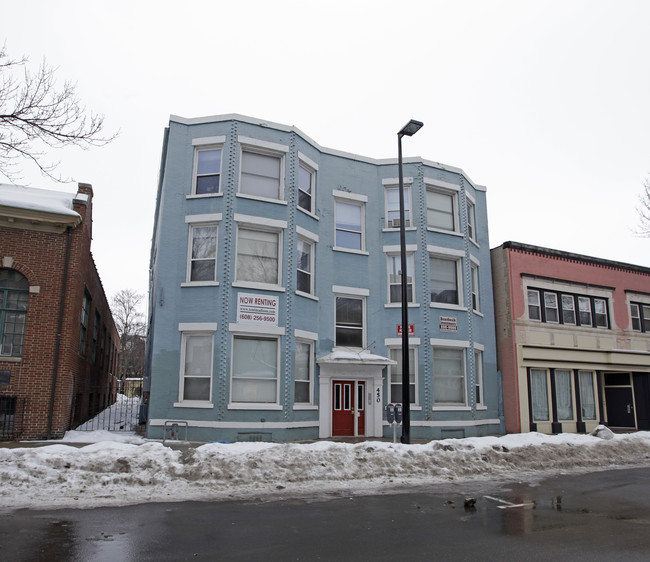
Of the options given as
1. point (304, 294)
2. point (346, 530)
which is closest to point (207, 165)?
point (304, 294)

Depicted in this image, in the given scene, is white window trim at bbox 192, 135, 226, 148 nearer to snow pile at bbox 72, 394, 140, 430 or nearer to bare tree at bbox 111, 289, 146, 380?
snow pile at bbox 72, 394, 140, 430

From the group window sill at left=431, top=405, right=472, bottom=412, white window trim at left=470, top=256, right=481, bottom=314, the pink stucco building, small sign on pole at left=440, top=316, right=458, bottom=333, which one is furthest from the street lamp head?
window sill at left=431, top=405, right=472, bottom=412

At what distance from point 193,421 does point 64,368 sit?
12.7ft

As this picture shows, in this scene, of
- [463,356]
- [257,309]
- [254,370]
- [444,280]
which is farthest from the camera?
[444,280]

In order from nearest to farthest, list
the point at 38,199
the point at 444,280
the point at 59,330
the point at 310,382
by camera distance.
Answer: the point at 59,330
the point at 38,199
the point at 310,382
the point at 444,280

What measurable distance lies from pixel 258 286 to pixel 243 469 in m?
7.12

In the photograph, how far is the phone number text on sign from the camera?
1650 centimetres

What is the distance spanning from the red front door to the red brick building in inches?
325

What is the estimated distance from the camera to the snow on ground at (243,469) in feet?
30.5

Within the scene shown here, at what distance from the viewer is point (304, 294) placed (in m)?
17.7

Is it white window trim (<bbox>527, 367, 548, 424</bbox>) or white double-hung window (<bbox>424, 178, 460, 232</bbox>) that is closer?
white double-hung window (<bbox>424, 178, 460, 232</bbox>)

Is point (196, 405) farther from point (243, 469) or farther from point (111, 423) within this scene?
point (111, 423)

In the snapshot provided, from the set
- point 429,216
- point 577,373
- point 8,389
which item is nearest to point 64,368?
point 8,389

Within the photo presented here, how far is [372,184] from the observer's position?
67.6ft
